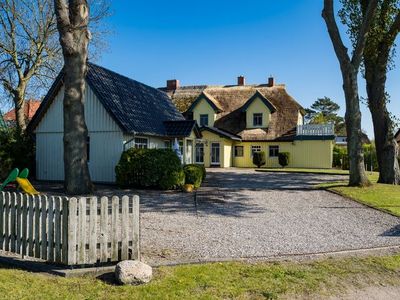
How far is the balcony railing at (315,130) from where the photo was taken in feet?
117

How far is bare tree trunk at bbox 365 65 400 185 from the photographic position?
20062 mm

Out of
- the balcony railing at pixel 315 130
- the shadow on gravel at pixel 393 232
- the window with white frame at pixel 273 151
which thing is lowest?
the shadow on gravel at pixel 393 232

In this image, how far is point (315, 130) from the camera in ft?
118

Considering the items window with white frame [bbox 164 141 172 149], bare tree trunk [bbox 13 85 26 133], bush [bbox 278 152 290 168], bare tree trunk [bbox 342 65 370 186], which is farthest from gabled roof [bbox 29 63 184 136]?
bush [bbox 278 152 290 168]

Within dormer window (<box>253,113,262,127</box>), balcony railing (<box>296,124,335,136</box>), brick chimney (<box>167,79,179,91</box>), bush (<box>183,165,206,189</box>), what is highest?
brick chimney (<box>167,79,179,91</box>)

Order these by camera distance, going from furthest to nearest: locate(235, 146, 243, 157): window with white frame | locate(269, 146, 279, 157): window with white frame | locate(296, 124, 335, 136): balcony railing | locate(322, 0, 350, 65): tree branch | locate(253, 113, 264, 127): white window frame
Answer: locate(253, 113, 264, 127): white window frame
locate(235, 146, 243, 157): window with white frame
locate(269, 146, 279, 157): window with white frame
locate(296, 124, 335, 136): balcony railing
locate(322, 0, 350, 65): tree branch

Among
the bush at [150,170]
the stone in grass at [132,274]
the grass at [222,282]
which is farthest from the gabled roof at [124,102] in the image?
the stone in grass at [132,274]

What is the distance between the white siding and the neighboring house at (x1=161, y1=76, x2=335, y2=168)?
17168 millimetres

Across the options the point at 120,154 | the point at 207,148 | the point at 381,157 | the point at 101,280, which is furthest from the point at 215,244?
the point at 207,148

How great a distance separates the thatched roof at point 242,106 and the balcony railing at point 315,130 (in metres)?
1.00

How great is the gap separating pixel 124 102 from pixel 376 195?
13.9 m

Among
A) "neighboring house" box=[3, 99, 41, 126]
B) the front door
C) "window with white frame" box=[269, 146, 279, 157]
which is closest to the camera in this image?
"neighboring house" box=[3, 99, 41, 126]

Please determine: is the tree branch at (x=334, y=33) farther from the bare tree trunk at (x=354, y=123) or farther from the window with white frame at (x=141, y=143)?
the window with white frame at (x=141, y=143)

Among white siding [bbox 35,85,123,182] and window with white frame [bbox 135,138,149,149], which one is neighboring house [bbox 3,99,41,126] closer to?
white siding [bbox 35,85,123,182]
